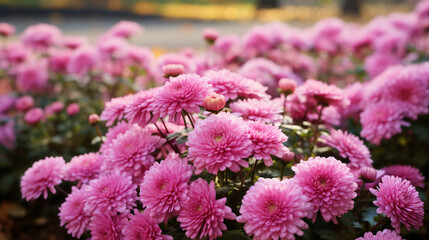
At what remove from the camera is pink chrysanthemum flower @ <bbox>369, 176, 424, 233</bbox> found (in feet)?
3.90

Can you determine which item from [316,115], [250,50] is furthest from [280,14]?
[316,115]

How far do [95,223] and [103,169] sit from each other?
0.75 ft

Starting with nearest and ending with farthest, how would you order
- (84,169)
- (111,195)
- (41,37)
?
(111,195) < (84,169) < (41,37)

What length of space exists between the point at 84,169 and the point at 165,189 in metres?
0.54

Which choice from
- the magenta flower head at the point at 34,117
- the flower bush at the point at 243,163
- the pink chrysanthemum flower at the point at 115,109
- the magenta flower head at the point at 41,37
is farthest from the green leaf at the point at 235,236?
the magenta flower head at the point at 41,37

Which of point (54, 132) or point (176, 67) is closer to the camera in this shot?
point (176, 67)

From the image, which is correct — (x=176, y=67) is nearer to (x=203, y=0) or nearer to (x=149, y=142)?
(x=149, y=142)

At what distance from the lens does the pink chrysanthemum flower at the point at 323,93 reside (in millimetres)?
1598

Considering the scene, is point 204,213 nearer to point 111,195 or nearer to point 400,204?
point 111,195

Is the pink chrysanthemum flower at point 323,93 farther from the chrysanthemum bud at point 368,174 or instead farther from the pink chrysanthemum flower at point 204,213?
the pink chrysanthemum flower at point 204,213

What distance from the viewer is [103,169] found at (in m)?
1.50

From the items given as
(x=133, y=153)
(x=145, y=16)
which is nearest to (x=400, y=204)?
(x=133, y=153)

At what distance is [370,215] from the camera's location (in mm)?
1396

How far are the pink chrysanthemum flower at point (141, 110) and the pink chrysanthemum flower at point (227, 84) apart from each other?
0.23m
